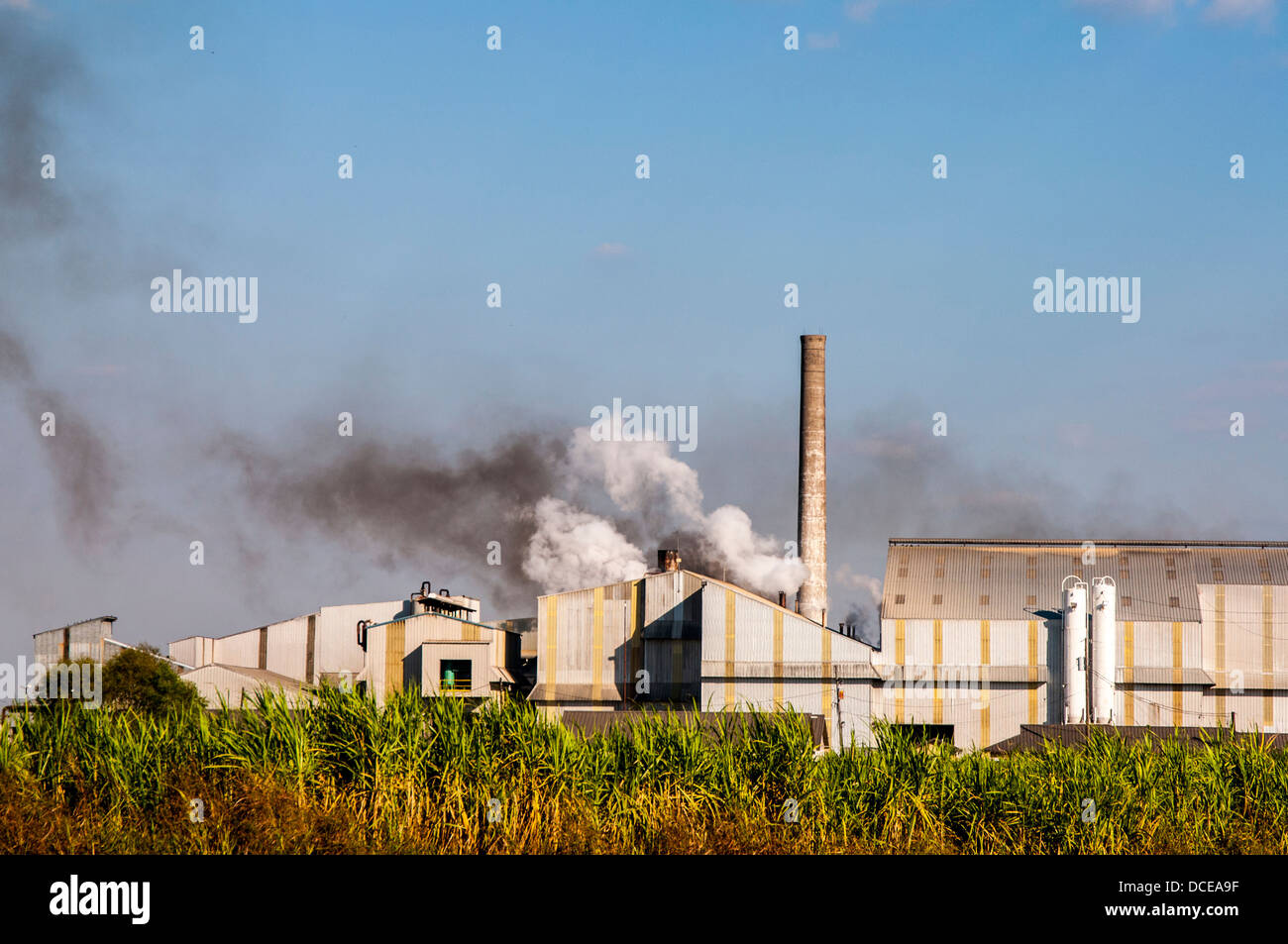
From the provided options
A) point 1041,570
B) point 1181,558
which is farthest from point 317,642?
point 1181,558

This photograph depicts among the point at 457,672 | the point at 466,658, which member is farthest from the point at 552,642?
the point at 457,672

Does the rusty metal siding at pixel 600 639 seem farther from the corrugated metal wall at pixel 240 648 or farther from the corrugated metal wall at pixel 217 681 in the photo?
the corrugated metal wall at pixel 240 648

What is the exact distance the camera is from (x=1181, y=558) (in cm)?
5825

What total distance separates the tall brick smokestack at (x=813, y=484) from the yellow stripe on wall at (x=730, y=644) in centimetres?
1207

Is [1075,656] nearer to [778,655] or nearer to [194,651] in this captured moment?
[778,655]

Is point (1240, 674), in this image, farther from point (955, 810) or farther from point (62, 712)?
point (62, 712)

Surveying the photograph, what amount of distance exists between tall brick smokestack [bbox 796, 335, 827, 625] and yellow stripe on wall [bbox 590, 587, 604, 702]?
12515 millimetres

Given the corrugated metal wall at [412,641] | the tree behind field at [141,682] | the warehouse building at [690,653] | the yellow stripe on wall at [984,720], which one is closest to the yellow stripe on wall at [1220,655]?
the yellow stripe on wall at [984,720]

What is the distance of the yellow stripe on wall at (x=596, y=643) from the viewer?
52.1m

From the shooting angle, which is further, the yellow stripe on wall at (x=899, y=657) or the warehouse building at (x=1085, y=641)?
the warehouse building at (x=1085, y=641)

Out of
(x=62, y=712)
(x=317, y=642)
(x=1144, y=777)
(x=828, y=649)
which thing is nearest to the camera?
(x=62, y=712)
